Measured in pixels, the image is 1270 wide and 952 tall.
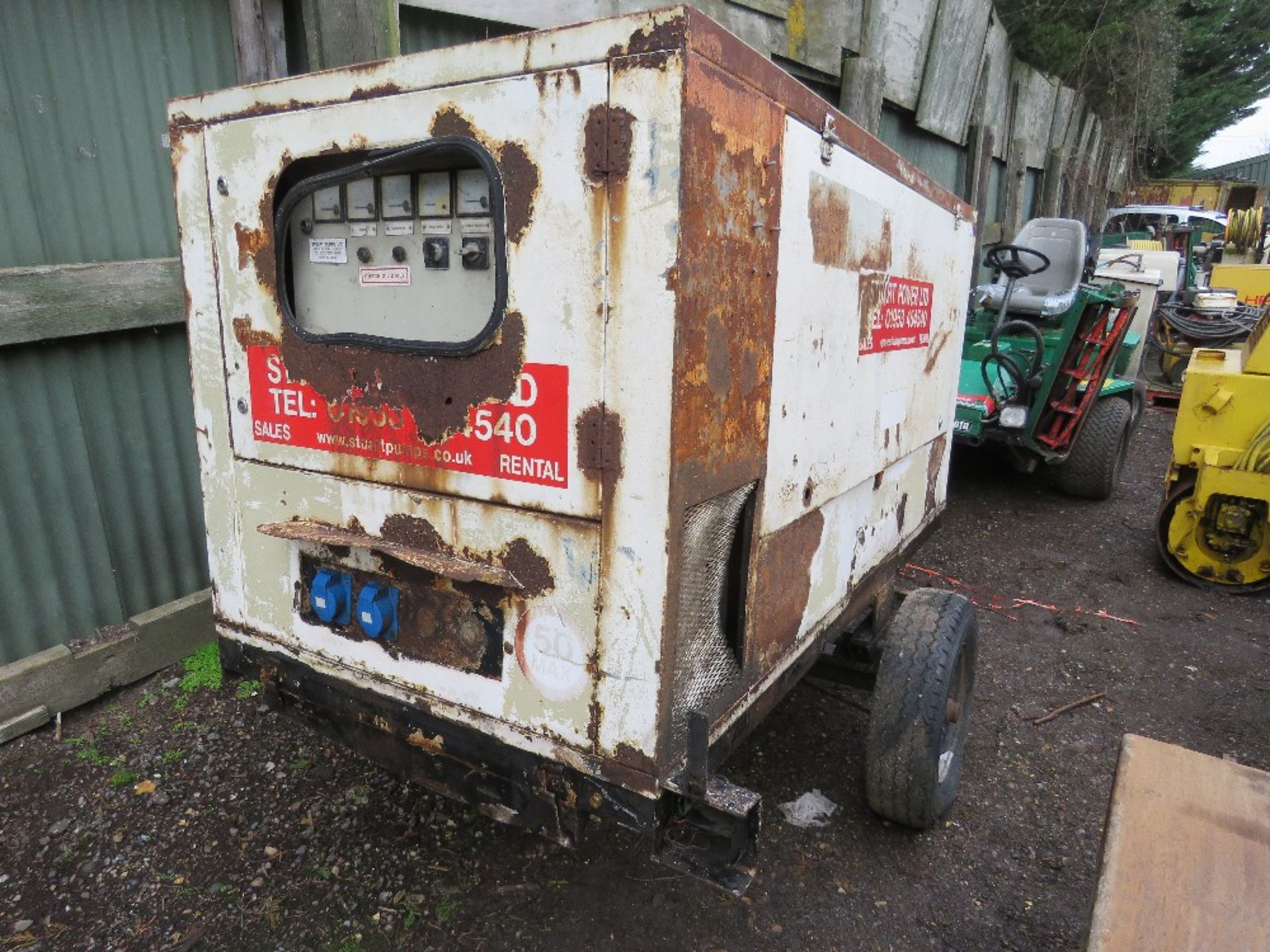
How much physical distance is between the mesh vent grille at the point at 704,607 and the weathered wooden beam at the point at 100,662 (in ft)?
6.29

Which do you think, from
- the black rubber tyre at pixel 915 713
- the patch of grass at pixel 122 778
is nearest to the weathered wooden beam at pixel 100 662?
the patch of grass at pixel 122 778

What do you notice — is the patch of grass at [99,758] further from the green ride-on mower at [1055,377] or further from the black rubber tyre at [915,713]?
the green ride-on mower at [1055,377]

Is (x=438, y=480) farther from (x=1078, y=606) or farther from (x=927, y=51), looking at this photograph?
(x=927, y=51)

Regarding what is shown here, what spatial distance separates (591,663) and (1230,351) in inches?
190

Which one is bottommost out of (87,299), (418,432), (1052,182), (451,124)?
→ (418,432)

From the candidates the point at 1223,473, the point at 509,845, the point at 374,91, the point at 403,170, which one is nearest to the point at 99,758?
the point at 509,845

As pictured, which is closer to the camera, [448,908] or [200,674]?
[448,908]

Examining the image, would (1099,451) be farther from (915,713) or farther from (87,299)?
(87,299)

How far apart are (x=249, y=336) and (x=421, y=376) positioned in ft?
1.88

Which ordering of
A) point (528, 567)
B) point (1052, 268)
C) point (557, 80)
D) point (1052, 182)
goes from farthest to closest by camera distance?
point (1052, 182) < point (1052, 268) < point (528, 567) < point (557, 80)

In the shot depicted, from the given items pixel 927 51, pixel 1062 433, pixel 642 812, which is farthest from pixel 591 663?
pixel 927 51

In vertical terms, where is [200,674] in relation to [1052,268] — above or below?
below

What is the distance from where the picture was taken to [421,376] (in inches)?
71.2

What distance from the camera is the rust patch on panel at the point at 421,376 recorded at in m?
1.68
